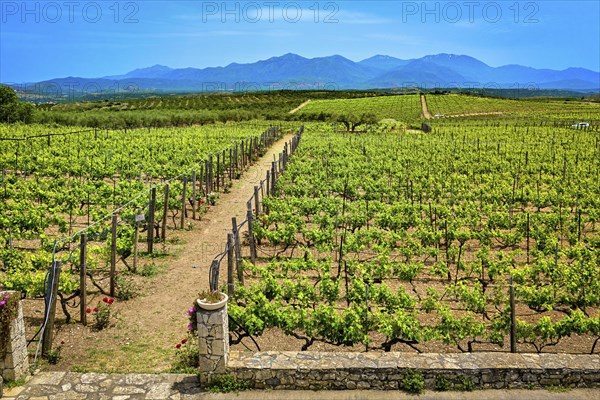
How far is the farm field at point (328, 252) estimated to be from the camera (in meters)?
7.96

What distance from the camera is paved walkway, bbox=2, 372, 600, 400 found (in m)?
6.49

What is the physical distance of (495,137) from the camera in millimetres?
40438

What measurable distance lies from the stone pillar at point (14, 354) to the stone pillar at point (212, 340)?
2379mm

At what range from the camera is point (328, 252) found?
1295cm

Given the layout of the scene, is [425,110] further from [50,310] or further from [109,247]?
[50,310]

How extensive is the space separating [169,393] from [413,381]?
318 centimetres

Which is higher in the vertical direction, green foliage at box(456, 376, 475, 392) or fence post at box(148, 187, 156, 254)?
fence post at box(148, 187, 156, 254)

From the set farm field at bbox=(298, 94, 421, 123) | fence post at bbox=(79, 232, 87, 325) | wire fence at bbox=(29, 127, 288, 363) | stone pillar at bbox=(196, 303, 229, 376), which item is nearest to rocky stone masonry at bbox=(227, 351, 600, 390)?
stone pillar at bbox=(196, 303, 229, 376)

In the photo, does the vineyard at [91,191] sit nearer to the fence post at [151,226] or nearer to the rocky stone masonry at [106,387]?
the fence post at [151,226]

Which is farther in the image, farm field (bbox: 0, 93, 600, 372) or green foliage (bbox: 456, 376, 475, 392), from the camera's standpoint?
farm field (bbox: 0, 93, 600, 372)

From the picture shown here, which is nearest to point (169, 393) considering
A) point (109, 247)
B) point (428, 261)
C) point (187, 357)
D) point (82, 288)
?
point (187, 357)

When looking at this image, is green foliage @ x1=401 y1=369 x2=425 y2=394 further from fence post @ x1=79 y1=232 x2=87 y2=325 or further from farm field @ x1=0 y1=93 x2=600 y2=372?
fence post @ x1=79 y1=232 x2=87 y2=325

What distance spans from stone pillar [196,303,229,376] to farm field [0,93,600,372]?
32.8 inches

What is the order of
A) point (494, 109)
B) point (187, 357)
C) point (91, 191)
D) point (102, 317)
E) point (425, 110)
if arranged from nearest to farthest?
1. point (187, 357)
2. point (102, 317)
3. point (91, 191)
4. point (494, 109)
5. point (425, 110)
